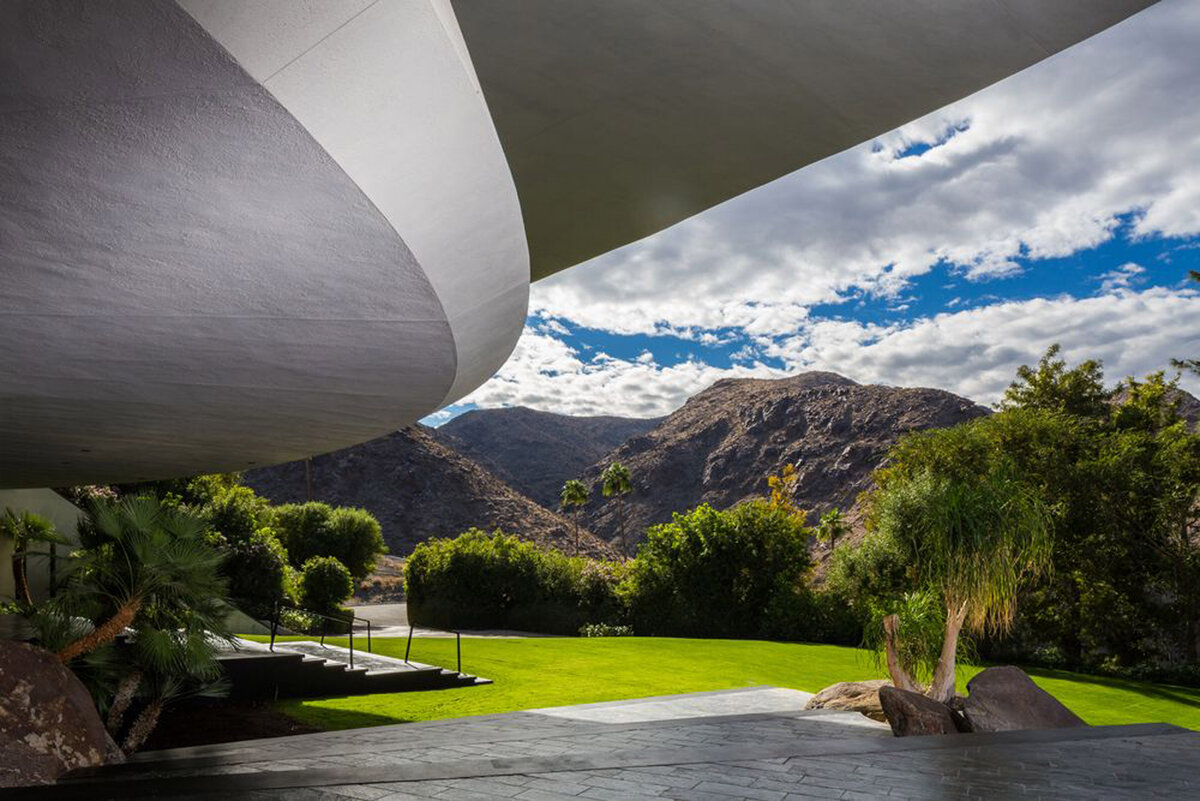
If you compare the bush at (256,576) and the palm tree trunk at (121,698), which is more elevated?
the bush at (256,576)

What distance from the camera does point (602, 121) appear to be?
21.0 feet

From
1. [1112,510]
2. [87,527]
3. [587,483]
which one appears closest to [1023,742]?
[87,527]

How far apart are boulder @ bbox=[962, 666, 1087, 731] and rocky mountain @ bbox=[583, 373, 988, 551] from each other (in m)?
64.8

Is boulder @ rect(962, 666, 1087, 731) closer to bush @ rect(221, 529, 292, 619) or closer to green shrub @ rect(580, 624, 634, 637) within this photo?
bush @ rect(221, 529, 292, 619)

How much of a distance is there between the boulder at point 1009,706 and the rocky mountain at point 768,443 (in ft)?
212

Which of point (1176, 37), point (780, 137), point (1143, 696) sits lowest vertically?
point (1143, 696)

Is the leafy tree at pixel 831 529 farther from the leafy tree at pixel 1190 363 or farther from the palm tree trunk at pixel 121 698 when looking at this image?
the palm tree trunk at pixel 121 698

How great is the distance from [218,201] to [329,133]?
0.86 meters

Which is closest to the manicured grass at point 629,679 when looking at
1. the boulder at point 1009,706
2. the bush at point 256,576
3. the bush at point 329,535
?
A: the bush at point 256,576

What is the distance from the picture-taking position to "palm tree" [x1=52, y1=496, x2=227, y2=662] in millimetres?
7918

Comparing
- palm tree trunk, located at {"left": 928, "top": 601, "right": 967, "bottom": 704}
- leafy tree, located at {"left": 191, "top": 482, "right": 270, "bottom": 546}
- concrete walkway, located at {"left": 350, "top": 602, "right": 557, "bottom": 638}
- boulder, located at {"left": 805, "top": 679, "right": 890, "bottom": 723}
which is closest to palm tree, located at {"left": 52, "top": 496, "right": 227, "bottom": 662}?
boulder, located at {"left": 805, "top": 679, "right": 890, "bottom": 723}

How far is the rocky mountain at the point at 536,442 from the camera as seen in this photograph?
106m

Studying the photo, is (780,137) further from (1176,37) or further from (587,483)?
(587,483)

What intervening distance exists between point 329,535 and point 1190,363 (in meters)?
34.6
